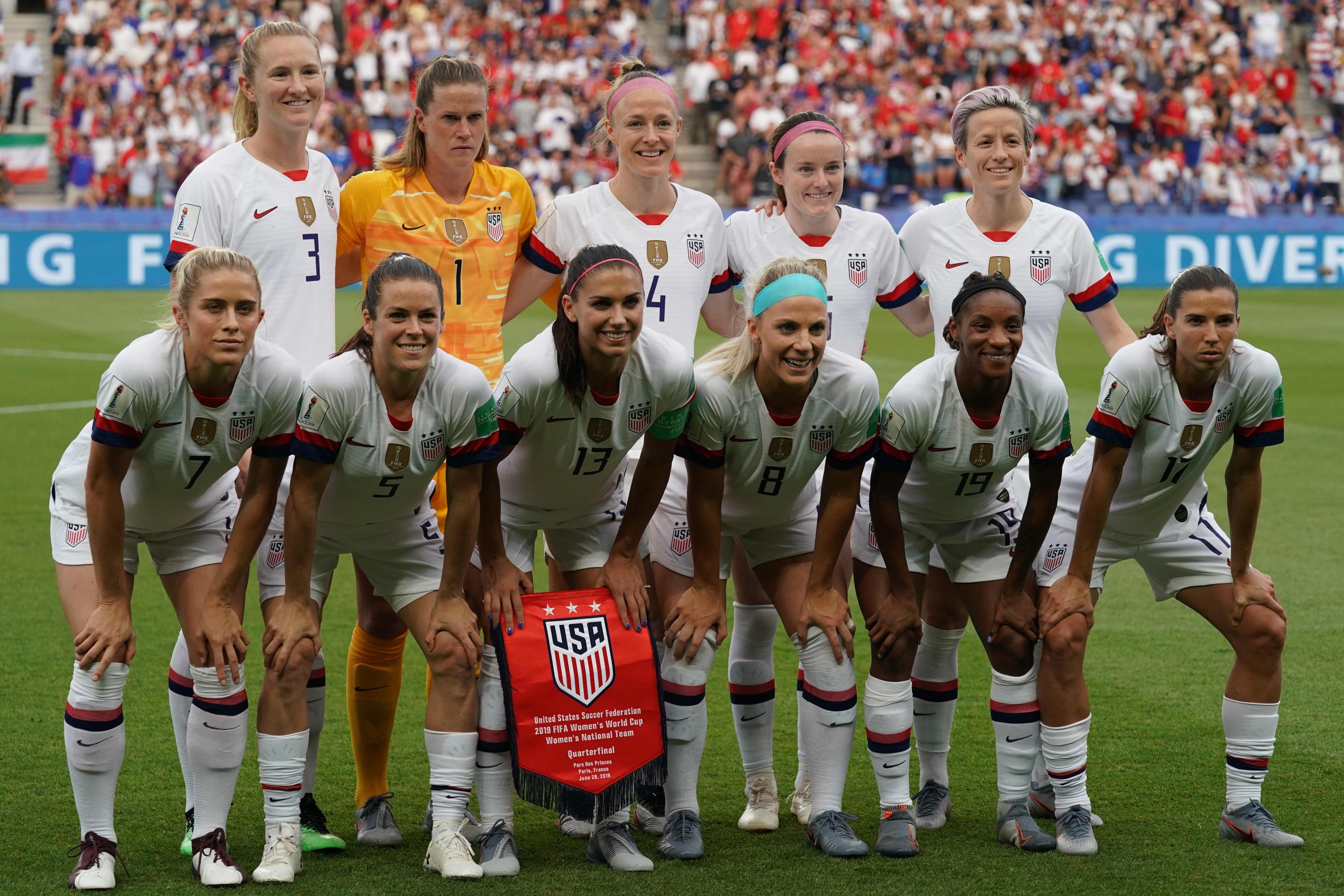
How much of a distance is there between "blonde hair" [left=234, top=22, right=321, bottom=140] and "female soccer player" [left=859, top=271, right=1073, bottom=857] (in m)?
2.38

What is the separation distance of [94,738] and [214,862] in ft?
1.70

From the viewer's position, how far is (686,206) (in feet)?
18.1

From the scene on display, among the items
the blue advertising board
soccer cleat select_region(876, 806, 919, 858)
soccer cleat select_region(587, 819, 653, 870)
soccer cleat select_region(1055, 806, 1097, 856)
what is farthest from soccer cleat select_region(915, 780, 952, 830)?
the blue advertising board

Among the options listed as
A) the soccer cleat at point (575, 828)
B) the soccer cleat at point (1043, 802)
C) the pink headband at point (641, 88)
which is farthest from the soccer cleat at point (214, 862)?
the pink headband at point (641, 88)

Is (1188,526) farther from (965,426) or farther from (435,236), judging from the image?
(435,236)

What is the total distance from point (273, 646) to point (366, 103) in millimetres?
22044

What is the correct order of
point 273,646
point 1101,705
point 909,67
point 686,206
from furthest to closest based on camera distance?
1. point 909,67
2. point 1101,705
3. point 686,206
4. point 273,646

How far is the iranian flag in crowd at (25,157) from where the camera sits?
23.5 m

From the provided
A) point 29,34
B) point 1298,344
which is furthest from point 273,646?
point 29,34

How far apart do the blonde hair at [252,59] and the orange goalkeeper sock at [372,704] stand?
1.85 meters

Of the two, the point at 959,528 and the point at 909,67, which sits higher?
the point at 909,67

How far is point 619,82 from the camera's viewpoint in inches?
217

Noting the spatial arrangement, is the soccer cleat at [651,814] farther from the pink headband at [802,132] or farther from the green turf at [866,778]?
the pink headband at [802,132]

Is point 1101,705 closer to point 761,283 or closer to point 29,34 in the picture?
point 761,283
